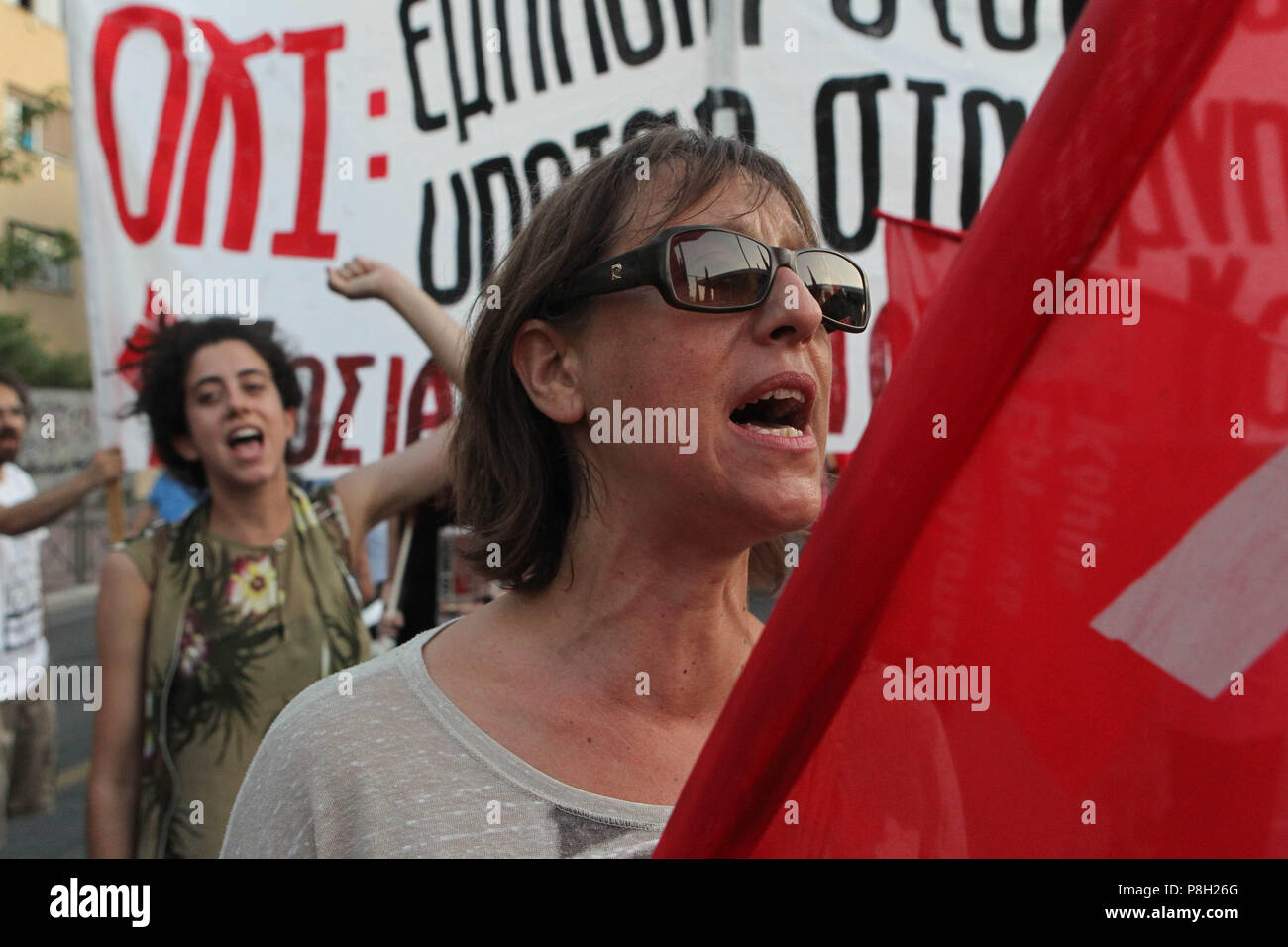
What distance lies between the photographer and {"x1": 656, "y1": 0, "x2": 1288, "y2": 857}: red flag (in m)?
0.92

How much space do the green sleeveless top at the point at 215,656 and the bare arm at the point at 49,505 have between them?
0.79 metres

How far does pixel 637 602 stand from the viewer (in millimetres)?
1415

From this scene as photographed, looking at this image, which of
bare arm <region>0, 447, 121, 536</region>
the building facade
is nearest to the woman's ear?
bare arm <region>0, 447, 121, 536</region>

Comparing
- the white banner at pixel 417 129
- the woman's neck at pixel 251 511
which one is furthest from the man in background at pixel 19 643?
the woman's neck at pixel 251 511

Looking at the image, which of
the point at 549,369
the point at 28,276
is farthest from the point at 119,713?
the point at 28,276

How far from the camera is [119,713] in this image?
2.73 meters

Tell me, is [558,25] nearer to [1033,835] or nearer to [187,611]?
[187,611]

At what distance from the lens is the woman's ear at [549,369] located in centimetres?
147

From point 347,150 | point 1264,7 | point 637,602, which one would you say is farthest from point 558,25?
point 1264,7

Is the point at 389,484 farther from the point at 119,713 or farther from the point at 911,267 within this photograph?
the point at 911,267

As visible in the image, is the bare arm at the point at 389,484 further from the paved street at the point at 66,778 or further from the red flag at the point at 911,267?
the paved street at the point at 66,778

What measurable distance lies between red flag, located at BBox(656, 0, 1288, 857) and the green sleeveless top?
1.90 meters

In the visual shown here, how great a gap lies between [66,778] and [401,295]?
4.34 meters
